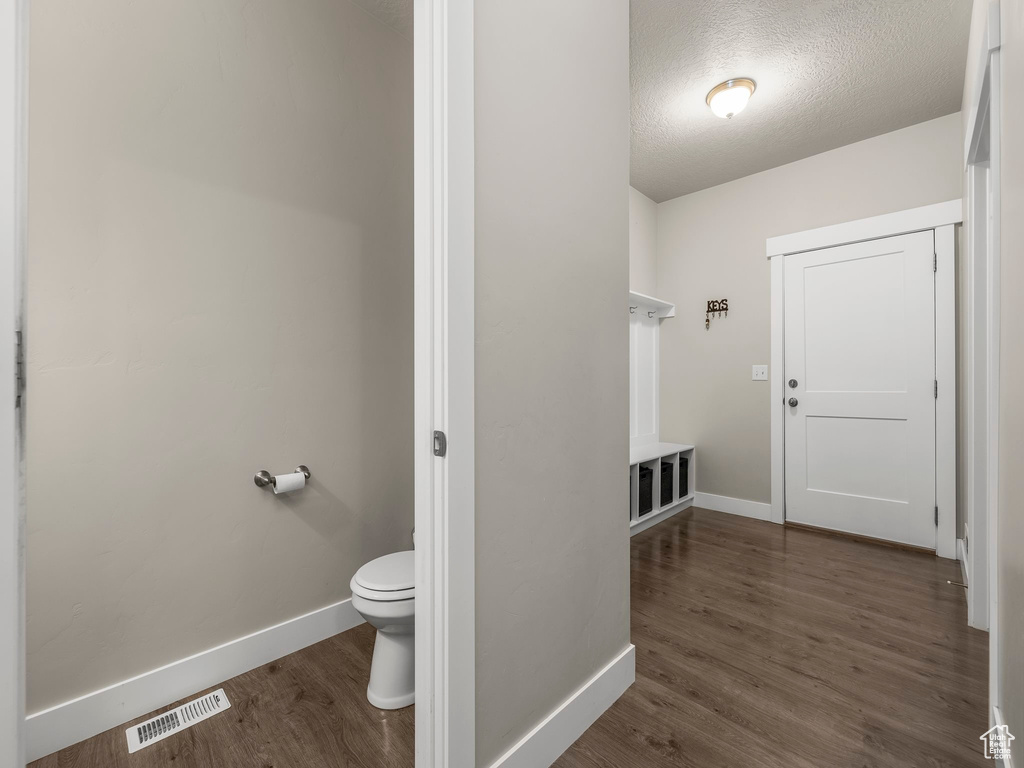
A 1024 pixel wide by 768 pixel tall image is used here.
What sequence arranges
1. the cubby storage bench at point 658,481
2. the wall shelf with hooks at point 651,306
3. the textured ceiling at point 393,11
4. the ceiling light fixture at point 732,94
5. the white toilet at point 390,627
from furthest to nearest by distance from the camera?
the wall shelf with hooks at point 651,306, the cubby storage bench at point 658,481, the ceiling light fixture at point 732,94, the textured ceiling at point 393,11, the white toilet at point 390,627

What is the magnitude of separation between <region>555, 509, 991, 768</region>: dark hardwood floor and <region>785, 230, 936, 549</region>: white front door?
386 millimetres

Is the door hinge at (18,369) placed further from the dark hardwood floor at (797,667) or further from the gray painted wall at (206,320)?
the dark hardwood floor at (797,667)

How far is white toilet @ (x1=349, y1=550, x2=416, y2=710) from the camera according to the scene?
1452mm

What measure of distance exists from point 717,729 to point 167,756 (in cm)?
155

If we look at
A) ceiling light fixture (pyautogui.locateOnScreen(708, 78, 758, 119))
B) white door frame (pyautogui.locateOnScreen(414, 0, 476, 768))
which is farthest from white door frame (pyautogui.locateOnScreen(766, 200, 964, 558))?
white door frame (pyautogui.locateOnScreen(414, 0, 476, 768))

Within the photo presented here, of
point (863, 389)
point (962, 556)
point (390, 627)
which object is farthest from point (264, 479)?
point (962, 556)

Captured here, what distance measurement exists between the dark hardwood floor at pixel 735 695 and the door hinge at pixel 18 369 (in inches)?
47.3

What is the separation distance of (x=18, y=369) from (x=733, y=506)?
3.90 metres

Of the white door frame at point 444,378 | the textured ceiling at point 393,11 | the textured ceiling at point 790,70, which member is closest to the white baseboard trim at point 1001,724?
the white door frame at point 444,378

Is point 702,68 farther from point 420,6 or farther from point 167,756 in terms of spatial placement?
point 167,756

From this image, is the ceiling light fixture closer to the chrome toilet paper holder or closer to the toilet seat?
the toilet seat

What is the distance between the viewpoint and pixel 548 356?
129 cm

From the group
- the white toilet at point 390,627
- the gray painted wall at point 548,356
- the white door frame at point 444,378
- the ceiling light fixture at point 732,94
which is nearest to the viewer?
the white door frame at point 444,378

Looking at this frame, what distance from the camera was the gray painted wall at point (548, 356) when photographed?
3.67 ft
